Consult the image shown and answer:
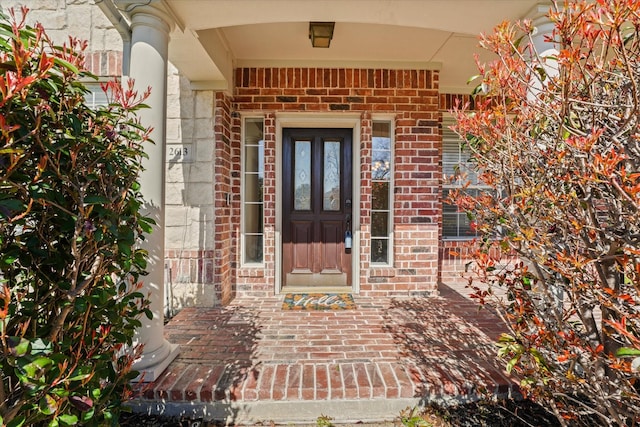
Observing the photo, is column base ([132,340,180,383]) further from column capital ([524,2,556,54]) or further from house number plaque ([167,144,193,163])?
column capital ([524,2,556,54])

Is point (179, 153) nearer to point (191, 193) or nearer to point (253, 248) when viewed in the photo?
point (191, 193)

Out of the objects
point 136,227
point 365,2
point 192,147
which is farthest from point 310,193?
point 136,227

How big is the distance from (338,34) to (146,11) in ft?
5.73

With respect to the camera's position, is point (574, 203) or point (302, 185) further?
point (302, 185)

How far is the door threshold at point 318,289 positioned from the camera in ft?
13.0

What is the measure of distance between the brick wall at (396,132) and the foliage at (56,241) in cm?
249

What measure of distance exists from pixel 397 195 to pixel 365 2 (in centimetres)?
211

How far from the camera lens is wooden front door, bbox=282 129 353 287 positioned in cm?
407

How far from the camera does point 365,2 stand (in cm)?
230

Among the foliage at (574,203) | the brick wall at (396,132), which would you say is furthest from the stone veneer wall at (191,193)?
the foliage at (574,203)

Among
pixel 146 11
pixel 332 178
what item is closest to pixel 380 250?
pixel 332 178

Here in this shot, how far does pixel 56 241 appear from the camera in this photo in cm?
130

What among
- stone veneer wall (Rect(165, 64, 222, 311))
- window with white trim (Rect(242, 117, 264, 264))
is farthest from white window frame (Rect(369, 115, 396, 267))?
stone veneer wall (Rect(165, 64, 222, 311))

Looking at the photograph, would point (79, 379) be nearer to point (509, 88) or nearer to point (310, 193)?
point (509, 88)
